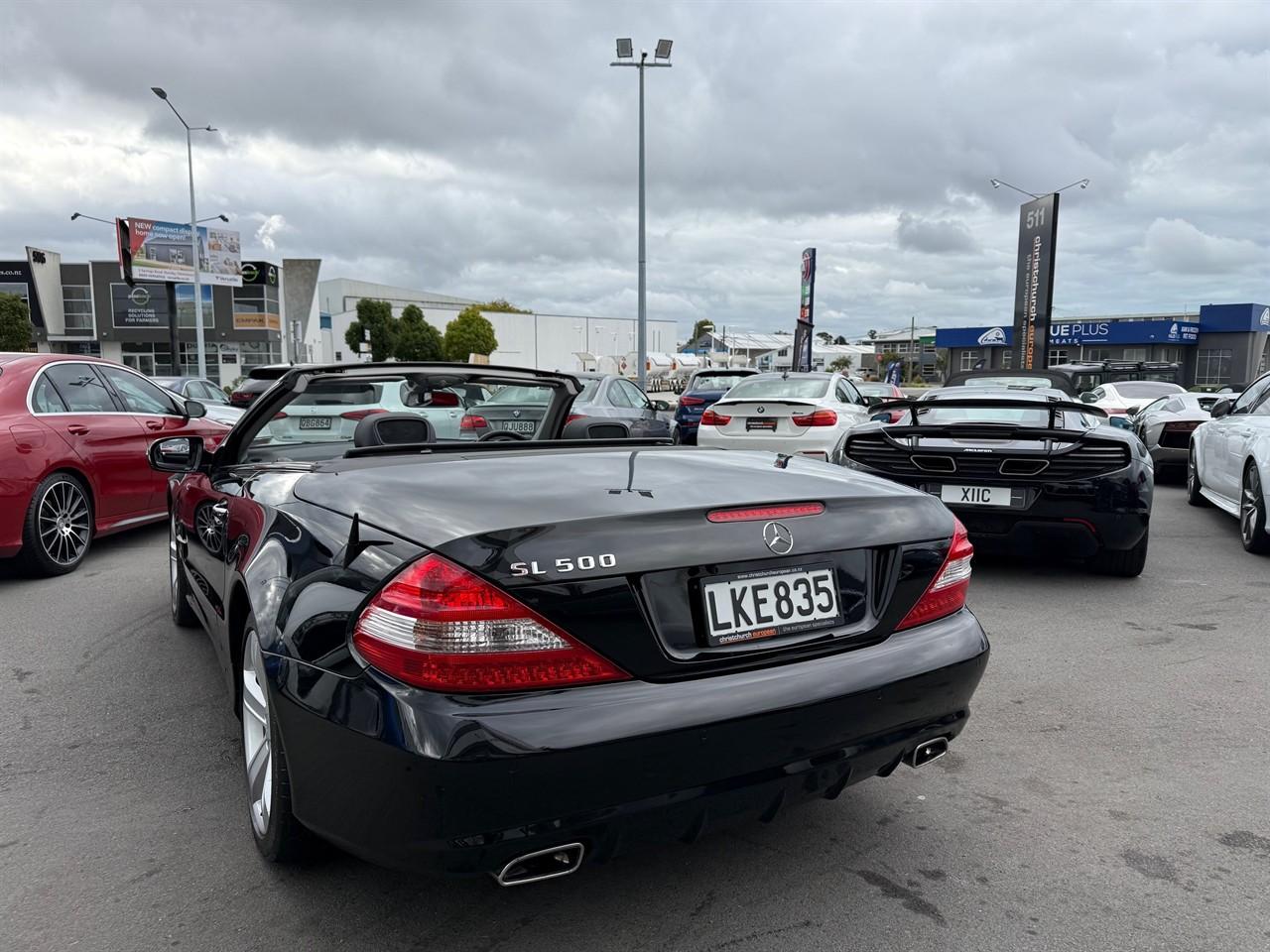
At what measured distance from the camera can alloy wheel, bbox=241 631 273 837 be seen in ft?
8.04

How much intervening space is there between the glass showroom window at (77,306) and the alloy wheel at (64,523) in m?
65.6

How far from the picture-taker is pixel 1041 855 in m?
2.61

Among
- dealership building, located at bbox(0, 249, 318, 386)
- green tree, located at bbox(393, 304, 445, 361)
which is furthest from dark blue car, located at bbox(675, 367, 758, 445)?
green tree, located at bbox(393, 304, 445, 361)

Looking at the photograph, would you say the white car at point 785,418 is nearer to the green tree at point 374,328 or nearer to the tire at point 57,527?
the tire at point 57,527

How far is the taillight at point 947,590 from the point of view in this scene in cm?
248

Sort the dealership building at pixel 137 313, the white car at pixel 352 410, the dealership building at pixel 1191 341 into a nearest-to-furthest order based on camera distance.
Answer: the white car at pixel 352 410, the dealership building at pixel 1191 341, the dealership building at pixel 137 313

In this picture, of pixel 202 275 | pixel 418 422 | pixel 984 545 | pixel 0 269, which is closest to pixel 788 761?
pixel 418 422

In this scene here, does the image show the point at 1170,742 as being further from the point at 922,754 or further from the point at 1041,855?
the point at 922,754

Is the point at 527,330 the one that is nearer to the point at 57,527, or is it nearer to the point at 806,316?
the point at 806,316

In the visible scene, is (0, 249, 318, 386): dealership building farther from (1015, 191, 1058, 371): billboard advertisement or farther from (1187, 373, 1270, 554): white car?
(1187, 373, 1270, 554): white car

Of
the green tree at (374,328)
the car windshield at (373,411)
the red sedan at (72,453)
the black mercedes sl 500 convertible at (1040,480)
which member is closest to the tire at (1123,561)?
the black mercedes sl 500 convertible at (1040,480)

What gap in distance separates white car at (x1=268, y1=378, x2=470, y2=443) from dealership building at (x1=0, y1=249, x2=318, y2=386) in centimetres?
6128

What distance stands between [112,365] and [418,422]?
5532mm

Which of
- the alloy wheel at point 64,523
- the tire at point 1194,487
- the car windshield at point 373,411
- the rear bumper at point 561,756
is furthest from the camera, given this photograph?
the tire at point 1194,487
